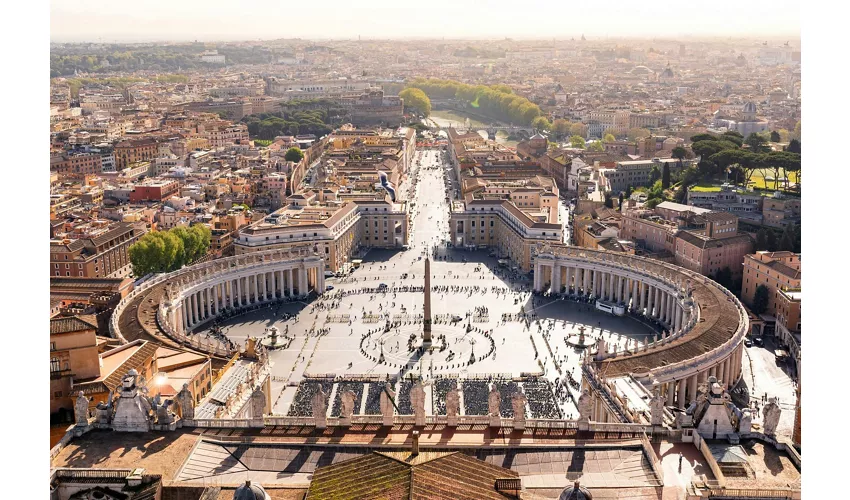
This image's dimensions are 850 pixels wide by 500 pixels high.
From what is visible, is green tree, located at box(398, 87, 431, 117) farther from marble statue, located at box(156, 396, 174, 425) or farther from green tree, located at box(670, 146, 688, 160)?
marble statue, located at box(156, 396, 174, 425)

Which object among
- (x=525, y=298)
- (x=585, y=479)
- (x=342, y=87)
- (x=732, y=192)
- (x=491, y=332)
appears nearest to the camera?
(x=585, y=479)

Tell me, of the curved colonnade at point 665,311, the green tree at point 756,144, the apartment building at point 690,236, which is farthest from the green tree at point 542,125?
the curved colonnade at point 665,311

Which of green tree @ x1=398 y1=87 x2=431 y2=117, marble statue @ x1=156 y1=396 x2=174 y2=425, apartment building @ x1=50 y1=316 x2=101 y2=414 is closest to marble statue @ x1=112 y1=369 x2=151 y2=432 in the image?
marble statue @ x1=156 y1=396 x2=174 y2=425

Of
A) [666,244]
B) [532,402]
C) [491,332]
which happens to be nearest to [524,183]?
[666,244]

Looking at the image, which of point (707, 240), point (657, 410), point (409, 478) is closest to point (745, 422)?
point (657, 410)

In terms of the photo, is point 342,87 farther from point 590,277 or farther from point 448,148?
point 590,277

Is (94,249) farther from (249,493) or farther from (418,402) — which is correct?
(249,493)

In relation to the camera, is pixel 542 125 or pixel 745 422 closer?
pixel 745 422
